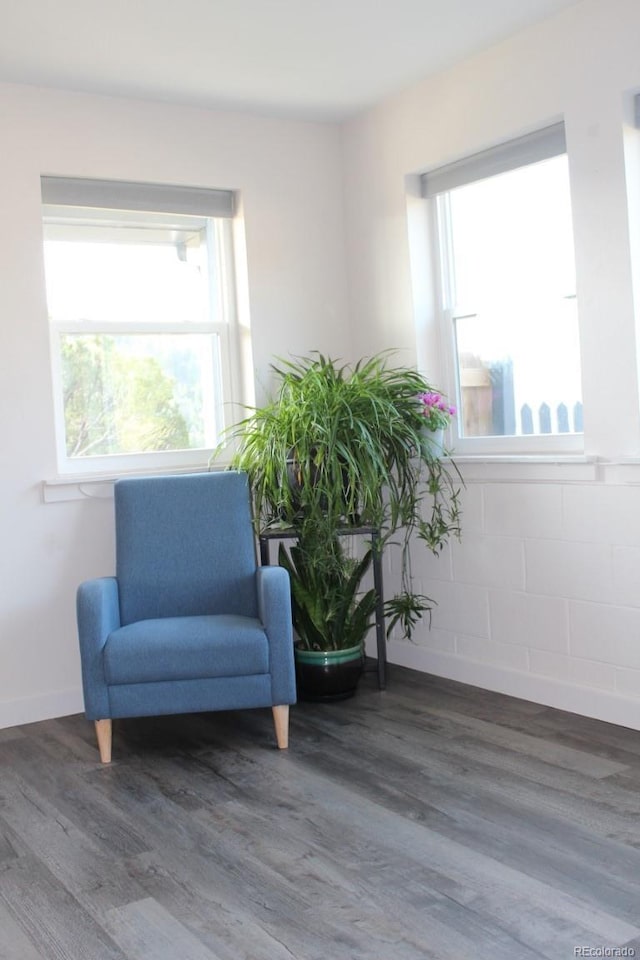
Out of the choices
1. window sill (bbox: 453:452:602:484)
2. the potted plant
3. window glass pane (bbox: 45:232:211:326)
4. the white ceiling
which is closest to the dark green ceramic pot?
the potted plant

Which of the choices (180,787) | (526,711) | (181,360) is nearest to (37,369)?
(181,360)

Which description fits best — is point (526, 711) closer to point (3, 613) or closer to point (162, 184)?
point (3, 613)

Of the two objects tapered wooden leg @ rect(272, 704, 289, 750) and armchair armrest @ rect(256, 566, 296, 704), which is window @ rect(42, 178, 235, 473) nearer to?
armchair armrest @ rect(256, 566, 296, 704)

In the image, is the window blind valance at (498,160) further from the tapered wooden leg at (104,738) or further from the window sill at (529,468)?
the tapered wooden leg at (104,738)

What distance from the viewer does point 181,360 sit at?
4.54 meters

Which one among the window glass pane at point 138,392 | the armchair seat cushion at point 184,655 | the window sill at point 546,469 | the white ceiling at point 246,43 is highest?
the white ceiling at point 246,43

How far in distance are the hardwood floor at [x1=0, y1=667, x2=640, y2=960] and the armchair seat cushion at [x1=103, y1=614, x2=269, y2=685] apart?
1.04 ft

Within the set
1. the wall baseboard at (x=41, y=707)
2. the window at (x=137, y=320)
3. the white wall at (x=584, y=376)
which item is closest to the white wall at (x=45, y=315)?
the wall baseboard at (x=41, y=707)

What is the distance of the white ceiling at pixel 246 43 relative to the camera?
337cm

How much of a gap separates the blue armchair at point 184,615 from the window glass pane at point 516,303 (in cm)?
116

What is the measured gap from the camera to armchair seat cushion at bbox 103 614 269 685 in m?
3.36

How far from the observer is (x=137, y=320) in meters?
4.41

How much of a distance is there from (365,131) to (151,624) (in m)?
2.53

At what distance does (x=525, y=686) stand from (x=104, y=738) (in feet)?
5.43
